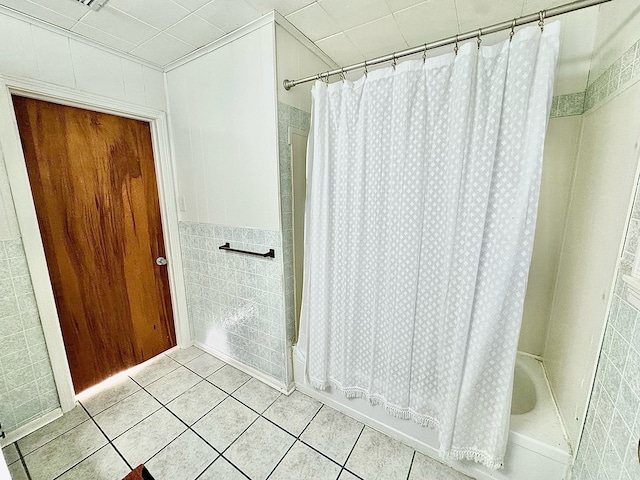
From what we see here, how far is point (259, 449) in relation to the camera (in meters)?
1.38

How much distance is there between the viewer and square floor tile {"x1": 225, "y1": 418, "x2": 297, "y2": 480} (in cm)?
129

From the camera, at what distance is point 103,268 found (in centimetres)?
176

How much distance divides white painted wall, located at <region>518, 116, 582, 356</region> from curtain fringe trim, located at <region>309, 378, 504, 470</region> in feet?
2.89

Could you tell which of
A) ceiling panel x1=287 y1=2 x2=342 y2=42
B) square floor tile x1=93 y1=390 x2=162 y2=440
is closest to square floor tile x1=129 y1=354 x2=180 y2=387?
square floor tile x1=93 y1=390 x2=162 y2=440

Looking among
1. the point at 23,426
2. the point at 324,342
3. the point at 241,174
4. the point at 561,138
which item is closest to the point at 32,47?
the point at 241,174

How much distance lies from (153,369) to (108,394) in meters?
0.29

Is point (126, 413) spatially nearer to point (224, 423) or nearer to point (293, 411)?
point (224, 423)

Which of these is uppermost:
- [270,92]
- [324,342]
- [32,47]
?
[32,47]

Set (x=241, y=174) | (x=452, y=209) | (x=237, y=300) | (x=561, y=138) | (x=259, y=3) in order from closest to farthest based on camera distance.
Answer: (x=452, y=209) → (x=259, y=3) → (x=561, y=138) → (x=241, y=174) → (x=237, y=300)

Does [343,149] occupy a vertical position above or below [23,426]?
above

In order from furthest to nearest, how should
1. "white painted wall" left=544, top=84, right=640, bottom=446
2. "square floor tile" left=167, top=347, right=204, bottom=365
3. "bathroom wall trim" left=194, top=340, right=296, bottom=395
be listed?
1. "square floor tile" left=167, top=347, right=204, bottom=365
2. "bathroom wall trim" left=194, top=340, right=296, bottom=395
3. "white painted wall" left=544, top=84, right=640, bottom=446

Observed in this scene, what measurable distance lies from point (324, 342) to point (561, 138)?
5.86ft

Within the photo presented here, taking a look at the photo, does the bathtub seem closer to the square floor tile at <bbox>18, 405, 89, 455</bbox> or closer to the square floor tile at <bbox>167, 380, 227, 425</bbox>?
the square floor tile at <bbox>167, 380, 227, 425</bbox>

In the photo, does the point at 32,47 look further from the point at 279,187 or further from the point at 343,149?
the point at 343,149
